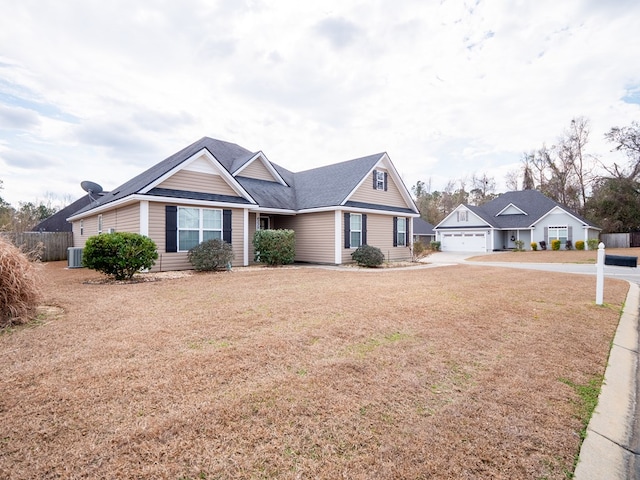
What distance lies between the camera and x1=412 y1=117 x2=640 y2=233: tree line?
104 ft

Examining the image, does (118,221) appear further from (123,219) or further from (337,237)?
(337,237)

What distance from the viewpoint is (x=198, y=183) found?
1240 cm

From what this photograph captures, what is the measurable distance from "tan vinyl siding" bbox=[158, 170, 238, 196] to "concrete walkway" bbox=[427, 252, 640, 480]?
41.1 feet

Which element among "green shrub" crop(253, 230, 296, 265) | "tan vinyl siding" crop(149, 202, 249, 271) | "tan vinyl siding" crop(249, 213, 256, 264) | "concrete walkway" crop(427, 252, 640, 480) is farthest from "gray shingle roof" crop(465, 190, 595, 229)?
"concrete walkway" crop(427, 252, 640, 480)

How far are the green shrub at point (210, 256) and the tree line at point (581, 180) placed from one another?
38.8 metres

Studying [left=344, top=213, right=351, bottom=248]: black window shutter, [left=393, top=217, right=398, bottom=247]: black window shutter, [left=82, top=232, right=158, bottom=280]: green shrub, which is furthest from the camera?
[left=393, top=217, right=398, bottom=247]: black window shutter

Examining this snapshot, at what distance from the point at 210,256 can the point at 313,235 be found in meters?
6.09

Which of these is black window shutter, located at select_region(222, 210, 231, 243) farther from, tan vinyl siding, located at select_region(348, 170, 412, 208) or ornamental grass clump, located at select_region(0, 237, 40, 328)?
ornamental grass clump, located at select_region(0, 237, 40, 328)

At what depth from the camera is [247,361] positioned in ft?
11.1

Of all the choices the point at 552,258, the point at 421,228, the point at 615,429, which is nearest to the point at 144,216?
the point at 615,429

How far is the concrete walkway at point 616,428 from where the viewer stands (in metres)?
1.98

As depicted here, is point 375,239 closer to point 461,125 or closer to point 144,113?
point 461,125

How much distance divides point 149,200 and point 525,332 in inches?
452

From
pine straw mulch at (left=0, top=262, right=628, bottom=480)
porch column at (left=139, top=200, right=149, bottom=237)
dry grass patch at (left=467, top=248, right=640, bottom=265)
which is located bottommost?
pine straw mulch at (left=0, top=262, right=628, bottom=480)
